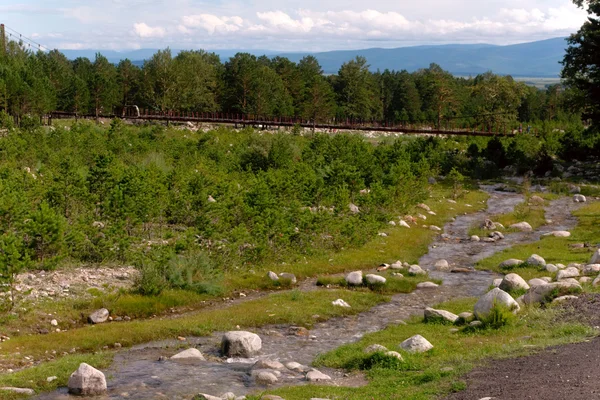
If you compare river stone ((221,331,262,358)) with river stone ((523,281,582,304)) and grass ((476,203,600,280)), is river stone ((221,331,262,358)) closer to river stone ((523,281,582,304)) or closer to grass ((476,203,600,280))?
river stone ((523,281,582,304))

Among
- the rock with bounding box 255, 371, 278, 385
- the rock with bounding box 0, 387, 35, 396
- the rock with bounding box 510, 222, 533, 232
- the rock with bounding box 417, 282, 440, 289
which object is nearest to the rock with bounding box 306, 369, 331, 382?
the rock with bounding box 255, 371, 278, 385

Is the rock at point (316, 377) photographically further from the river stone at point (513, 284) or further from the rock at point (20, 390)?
the river stone at point (513, 284)

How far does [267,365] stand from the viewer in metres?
16.3

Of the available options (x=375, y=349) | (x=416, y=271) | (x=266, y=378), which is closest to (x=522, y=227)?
(x=416, y=271)

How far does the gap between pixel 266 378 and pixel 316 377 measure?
1087 millimetres

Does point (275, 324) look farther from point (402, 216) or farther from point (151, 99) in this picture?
point (151, 99)

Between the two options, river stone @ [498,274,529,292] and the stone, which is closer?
the stone

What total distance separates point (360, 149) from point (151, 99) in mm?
56065

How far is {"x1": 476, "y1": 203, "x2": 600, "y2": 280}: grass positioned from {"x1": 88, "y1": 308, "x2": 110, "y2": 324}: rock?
14.3 m

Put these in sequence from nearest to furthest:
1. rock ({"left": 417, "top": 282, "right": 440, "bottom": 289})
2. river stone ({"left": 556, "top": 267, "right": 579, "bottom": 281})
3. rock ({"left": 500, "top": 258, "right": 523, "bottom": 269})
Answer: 1. river stone ({"left": 556, "top": 267, "right": 579, "bottom": 281})
2. rock ({"left": 417, "top": 282, "right": 440, "bottom": 289})
3. rock ({"left": 500, "top": 258, "right": 523, "bottom": 269})

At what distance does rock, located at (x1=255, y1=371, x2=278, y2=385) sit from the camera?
50.0 feet

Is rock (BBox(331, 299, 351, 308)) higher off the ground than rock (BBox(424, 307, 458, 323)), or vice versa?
rock (BBox(424, 307, 458, 323))

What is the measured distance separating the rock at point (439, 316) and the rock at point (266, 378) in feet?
20.6

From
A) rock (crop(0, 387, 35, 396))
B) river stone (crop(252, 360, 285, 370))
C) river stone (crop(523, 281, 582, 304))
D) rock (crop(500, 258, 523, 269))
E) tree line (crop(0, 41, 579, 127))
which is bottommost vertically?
river stone (crop(252, 360, 285, 370))
